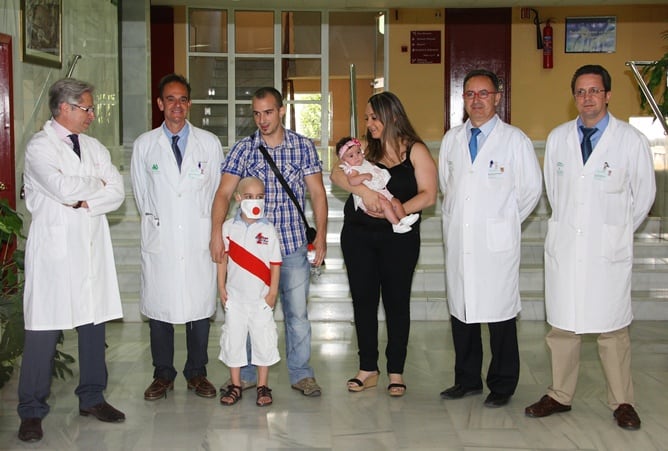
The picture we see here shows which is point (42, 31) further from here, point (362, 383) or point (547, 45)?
point (547, 45)

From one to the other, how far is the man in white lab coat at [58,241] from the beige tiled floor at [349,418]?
269 millimetres

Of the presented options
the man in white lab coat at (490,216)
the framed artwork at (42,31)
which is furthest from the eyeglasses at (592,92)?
the framed artwork at (42,31)

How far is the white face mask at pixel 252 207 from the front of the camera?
14.1 ft

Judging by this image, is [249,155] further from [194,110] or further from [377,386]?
[194,110]

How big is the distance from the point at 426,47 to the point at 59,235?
830 centimetres

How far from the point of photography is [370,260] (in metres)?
4.55

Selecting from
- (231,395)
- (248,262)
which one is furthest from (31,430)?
(248,262)

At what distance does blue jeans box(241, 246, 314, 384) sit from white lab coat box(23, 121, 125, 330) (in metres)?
0.90

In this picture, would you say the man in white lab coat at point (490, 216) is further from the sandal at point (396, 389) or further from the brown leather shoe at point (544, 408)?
the sandal at point (396, 389)

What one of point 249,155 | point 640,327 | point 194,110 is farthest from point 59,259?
point 194,110

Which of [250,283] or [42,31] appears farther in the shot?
[42,31]

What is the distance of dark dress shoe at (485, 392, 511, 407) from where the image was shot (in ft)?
14.6

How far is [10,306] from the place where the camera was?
466cm

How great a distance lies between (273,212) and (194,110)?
7.93 metres
